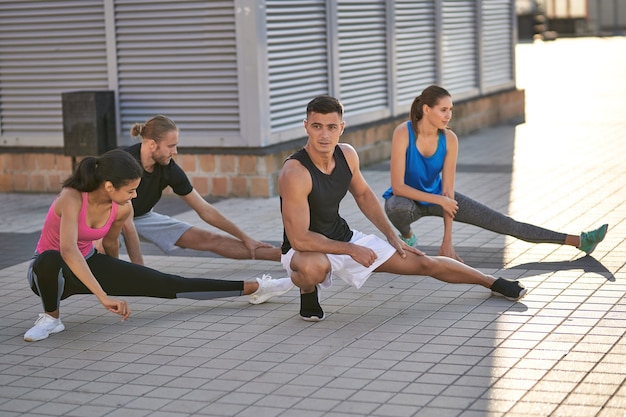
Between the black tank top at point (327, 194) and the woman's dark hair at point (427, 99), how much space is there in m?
1.39

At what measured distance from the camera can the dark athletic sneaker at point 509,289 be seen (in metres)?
6.89

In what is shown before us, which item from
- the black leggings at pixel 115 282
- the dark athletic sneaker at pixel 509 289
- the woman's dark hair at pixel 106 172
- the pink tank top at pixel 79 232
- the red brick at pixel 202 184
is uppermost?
the woman's dark hair at pixel 106 172

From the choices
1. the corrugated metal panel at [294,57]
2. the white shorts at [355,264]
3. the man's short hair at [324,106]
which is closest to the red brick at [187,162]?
the corrugated metal panel at [294,57]

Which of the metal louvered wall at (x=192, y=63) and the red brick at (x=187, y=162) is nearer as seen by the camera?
the metal louvered wall at (x=192, y=63)

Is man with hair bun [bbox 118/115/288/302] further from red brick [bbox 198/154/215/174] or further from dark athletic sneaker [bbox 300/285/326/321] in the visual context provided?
red brick [bbox 198/154/215/174]

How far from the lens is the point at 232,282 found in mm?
7051

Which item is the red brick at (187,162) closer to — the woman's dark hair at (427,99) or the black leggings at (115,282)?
the woman's dark hair at (427,99)

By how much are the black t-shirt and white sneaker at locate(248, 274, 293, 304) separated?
1080 millimetres

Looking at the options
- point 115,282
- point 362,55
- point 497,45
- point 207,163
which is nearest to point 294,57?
point 207,163

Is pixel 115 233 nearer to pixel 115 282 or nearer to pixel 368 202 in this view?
pixel 115 282

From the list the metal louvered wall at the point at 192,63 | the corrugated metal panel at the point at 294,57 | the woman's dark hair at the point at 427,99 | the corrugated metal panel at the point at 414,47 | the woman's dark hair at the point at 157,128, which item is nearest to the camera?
the woman's dark hair at the point at 157,128

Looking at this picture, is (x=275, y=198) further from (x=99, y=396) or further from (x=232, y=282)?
(x=99, y=396)

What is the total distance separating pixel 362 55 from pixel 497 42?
17.4ft

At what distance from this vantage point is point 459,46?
16609 mm
